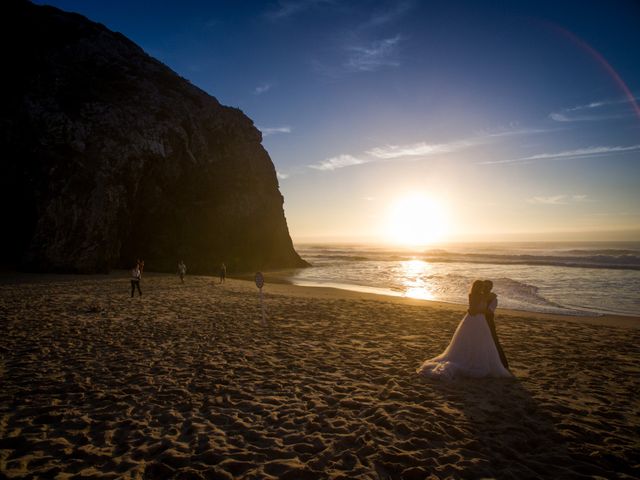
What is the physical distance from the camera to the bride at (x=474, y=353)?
22.8ft

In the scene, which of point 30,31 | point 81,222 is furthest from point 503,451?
point 30,31

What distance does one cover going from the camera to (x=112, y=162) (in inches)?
1072

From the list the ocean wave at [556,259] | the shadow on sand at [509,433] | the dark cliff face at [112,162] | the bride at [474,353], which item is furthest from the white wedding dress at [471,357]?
the ocean wave at [556,259]

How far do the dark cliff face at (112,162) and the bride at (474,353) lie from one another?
2740 centimetres

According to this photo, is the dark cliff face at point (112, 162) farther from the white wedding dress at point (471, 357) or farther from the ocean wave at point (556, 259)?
the white wedding dress at point (471, 357)

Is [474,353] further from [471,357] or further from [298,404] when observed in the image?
[298,404]

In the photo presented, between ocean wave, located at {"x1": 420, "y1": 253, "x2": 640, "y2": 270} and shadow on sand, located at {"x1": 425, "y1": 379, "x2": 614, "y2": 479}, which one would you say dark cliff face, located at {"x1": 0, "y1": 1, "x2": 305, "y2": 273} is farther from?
ocean wave, located at {"x1": 420, "y1": 253, "x2": 640, "y2": 270}

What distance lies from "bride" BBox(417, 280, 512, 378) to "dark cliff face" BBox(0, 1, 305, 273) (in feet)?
89.9

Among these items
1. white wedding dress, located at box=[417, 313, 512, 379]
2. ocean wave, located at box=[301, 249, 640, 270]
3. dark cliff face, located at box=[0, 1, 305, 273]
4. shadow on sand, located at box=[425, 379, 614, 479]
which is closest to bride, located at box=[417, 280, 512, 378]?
white wedding dress, located at box=[417, 313, 512, 379]

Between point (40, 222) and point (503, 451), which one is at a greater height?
point (40, 222)

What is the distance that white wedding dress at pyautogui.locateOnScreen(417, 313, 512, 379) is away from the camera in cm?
694

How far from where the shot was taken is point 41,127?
26250 millimetres

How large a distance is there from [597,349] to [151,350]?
11860 millimetres

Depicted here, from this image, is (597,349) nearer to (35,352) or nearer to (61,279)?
(35,352)
